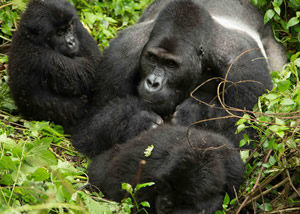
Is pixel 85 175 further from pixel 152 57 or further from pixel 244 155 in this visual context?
pixel 244 155

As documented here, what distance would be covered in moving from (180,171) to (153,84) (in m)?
1.21

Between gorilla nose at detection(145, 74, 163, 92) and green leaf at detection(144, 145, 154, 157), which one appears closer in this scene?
green leaf at detection(144, 145, 154, 157)

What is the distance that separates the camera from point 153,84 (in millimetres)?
3885

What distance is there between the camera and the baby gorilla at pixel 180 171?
9.42ft

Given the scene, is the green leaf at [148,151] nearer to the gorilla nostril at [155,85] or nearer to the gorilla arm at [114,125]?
the gorilla arm at [114,125]

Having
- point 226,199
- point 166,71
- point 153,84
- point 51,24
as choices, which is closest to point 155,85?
point 153,84

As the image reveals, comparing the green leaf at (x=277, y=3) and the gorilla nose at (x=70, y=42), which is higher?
the green leaf at (x=277, y=3)

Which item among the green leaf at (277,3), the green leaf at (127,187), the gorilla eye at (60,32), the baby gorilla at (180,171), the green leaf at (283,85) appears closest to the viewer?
the green leaf at (127,187)

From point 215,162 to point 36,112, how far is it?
203 cm

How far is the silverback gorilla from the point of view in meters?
3.91

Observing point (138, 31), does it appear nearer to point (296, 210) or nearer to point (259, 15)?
point (259, 15)

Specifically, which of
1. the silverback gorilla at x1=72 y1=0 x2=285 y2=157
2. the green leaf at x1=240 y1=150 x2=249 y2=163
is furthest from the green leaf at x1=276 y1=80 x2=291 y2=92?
the green leaf at x1=240 y1=150 x2=249 y2=163

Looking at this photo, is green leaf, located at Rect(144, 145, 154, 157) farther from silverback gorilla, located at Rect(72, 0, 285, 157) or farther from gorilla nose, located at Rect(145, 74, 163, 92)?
gorilla nose, located at Rect(145, 74, 163, 92)

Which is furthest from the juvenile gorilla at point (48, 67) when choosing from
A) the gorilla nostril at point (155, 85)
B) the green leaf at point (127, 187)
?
the green leaf at point (127, 187)
